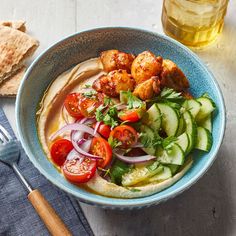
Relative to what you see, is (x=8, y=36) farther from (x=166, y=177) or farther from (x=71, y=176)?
(x=166, y=177)

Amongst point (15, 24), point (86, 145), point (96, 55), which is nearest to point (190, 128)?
point (86, 145)

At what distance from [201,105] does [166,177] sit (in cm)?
42

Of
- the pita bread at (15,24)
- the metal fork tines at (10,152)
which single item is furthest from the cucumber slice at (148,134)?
the pita bread at (15,24)

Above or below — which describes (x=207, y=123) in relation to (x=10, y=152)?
above

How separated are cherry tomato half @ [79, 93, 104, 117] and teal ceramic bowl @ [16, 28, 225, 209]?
0.26 metres

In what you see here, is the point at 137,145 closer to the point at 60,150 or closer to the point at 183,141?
the point at 183,141

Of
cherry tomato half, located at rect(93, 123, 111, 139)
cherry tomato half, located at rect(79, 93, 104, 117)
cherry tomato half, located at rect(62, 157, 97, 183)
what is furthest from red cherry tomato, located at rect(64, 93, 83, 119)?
cherry tomato half, located at rect(62, 157, 97, 183)

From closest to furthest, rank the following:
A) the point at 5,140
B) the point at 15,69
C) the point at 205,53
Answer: the point at 5,140, the point at 15,69, the point at 205,53

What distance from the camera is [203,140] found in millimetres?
2477

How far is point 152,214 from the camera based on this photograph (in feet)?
8.36

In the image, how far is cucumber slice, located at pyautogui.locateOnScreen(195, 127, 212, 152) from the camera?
8.06 ft

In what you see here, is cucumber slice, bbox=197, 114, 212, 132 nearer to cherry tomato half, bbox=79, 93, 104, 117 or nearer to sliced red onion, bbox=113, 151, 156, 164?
sliced red onion, bbox=113, 151, 156, 164

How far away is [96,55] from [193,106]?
2.16 ft

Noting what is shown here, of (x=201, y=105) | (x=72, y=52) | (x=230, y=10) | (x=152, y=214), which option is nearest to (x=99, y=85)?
(x=72, y=52)
